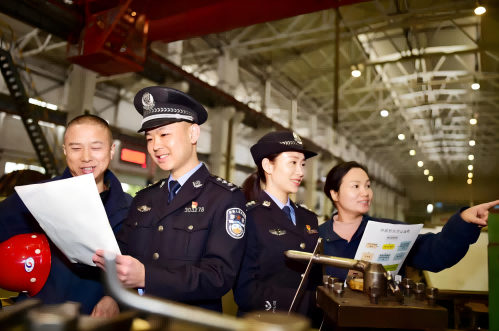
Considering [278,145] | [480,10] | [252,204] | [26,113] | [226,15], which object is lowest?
[252,204]

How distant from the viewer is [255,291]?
1.35 metres

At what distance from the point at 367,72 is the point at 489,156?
1.87 m

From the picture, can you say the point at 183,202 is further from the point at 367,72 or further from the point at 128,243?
the point at 367,72

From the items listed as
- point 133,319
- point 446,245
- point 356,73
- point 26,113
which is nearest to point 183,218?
point 133,319

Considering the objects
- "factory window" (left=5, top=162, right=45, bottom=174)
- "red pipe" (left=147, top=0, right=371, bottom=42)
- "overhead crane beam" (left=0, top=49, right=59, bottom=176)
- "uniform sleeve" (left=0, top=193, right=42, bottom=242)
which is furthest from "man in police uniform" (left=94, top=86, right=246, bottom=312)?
"overhead crane beam" (left=0, top=49, right=59, bottom=176)

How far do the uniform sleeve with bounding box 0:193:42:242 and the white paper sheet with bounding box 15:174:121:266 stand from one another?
449mm

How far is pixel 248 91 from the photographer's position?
652 cm

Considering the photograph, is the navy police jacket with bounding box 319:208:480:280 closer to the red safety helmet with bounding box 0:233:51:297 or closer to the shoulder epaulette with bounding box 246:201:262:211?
the shoulder epaulette with bounding box 246:201:262:211

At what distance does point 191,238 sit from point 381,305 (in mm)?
592

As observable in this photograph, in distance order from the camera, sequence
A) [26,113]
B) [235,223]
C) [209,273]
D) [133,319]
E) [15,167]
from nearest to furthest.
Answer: [133,319] < [209,273] < [235,223] < [15,167] < [26,113]

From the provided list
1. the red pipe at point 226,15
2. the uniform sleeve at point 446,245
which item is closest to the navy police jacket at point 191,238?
the uniform sleeve at point 446,245

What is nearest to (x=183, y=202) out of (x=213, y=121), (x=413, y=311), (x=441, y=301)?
(x=413, y=311)

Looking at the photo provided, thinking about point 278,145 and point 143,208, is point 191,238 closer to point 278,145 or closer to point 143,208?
point 143,208

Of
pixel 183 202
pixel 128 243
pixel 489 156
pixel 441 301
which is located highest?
pixel 489 156
